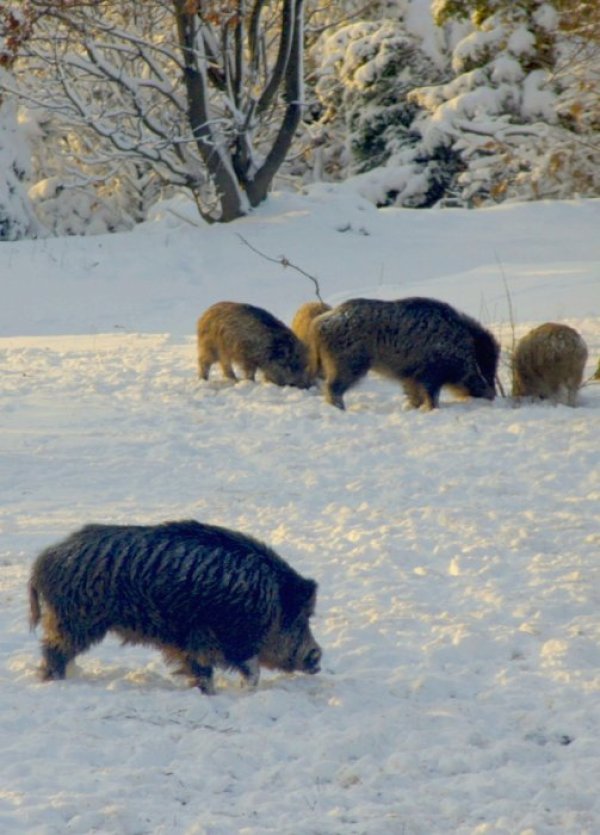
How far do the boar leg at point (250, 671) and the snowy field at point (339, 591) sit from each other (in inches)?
2.5

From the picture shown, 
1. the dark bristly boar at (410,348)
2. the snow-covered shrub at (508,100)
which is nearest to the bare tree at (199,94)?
the snow-covered shrub at (508,100)

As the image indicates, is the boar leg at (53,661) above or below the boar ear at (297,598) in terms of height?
below

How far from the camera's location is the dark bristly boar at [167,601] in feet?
18.2

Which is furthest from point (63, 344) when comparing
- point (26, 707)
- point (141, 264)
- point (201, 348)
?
point (26, 707)

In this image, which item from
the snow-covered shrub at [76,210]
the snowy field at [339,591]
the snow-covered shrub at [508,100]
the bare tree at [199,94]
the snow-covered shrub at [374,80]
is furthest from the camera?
the snow-covered shrub at [76,210]

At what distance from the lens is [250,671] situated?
223 inches

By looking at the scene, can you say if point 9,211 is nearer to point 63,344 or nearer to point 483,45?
point 483,45

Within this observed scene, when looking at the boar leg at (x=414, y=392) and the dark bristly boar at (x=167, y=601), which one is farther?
the boar leg at (x=414, y=392)

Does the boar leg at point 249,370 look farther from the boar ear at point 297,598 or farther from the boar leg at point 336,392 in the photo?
the boar ear at point 297,598

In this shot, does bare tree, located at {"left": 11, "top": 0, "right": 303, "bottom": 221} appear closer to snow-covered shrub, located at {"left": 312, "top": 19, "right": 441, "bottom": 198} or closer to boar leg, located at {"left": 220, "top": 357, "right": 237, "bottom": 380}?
snow-covered shrub, located at {"left": 312, "top": 19, "right": 441, "bottom": 198}

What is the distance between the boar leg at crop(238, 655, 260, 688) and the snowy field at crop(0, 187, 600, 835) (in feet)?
0.21

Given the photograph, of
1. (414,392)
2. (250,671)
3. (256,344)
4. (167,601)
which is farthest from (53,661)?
(256,344)

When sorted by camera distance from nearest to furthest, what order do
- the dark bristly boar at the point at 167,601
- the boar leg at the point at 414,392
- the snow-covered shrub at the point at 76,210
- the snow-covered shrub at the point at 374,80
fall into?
1. the dark bristly boar at the point at 167,601
2. the boar leg at the point at 414,392
3. the snow-covered shrub at the point at 374,80
4. the snow-covered shrub at the point at 76,210

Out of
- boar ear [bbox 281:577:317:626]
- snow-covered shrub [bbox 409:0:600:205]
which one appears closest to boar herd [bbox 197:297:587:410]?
boar ear [bbox 281:577:317:626]
